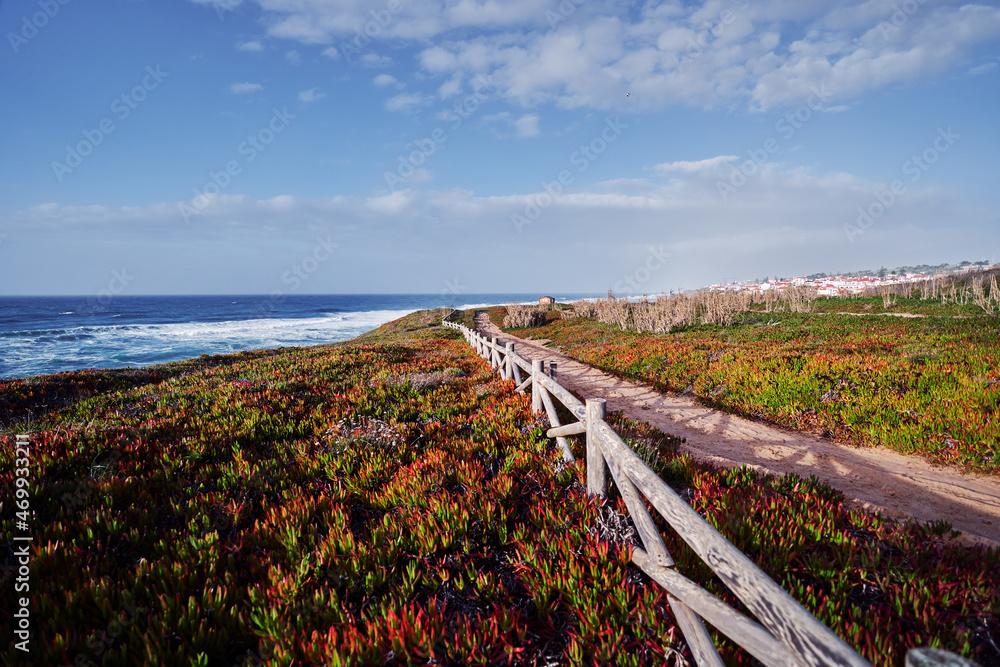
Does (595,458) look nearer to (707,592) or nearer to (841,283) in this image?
(707,592)

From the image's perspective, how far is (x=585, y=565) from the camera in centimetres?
310

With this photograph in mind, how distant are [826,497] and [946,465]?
3.51 m

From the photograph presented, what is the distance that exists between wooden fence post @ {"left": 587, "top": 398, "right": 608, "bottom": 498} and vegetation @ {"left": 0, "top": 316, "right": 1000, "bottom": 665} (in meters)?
0.21

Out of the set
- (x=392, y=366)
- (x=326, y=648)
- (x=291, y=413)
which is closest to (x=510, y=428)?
(x=326, y=648)

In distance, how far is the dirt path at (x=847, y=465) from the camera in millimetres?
4574

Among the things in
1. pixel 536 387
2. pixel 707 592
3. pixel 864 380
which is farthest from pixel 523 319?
pixel 707 592

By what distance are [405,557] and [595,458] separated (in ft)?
6.74

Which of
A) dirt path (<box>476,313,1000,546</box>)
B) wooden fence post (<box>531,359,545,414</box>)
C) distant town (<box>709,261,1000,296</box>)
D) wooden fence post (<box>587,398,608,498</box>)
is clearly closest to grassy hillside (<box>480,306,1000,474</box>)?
dirt path (<box>476,313,1000,546</box>)

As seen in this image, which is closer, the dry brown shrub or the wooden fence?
the wooden fence

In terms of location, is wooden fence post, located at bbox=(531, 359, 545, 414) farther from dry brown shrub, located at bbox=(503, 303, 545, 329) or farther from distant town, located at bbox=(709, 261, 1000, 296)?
distant town, located at bbox=(709, 261, 1000, 296)

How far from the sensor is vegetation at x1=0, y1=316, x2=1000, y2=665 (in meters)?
2.48

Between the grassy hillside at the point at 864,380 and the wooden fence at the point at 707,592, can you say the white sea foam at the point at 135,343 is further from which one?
the wooden fence at the point at 707,592

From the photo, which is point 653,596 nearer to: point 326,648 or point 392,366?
point 326,648

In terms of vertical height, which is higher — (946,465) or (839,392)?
(839,392)
